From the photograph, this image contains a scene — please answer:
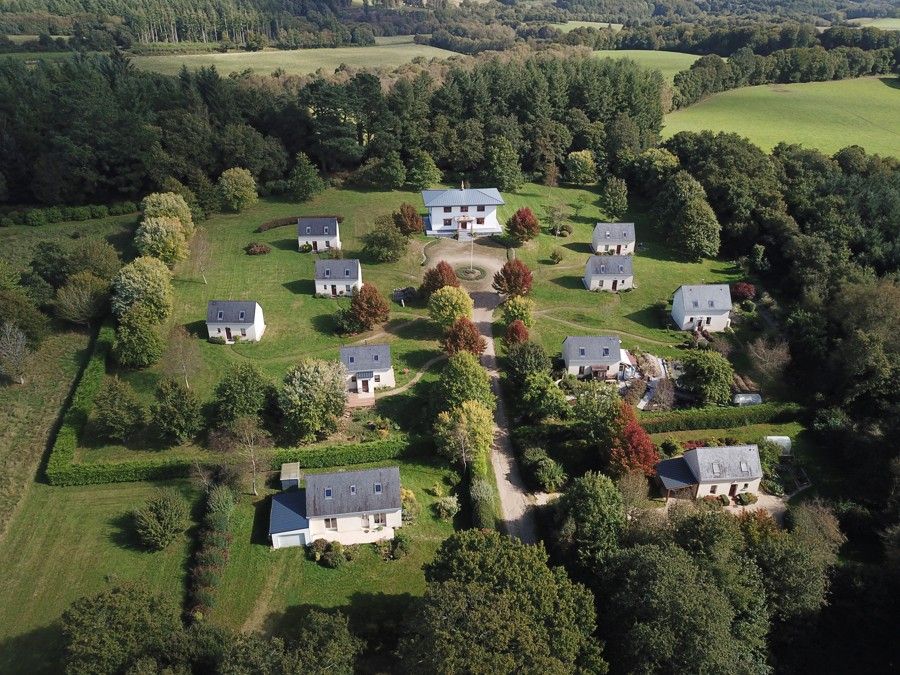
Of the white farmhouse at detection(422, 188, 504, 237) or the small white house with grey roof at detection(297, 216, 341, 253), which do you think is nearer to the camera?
the small white house with grey roof at detection(297, 216, 341, 253)

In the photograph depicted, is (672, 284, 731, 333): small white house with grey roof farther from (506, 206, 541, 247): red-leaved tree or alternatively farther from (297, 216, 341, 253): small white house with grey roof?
(297, 216, 341, 253): small white house with grey roof

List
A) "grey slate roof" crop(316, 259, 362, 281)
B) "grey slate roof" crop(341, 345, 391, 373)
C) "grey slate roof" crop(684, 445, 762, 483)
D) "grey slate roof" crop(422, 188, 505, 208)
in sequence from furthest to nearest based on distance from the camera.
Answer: "grey slate roof" crop(422, 188, 505, 208), "grey slate roof" crop(316, 259, 362, 281), "grey slate roof" crop(341, 345, 391, 373), "grey slate roof" crop(684, 445, 762, 483)

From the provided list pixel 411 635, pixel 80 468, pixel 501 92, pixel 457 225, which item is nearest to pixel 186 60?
pixel 501 92

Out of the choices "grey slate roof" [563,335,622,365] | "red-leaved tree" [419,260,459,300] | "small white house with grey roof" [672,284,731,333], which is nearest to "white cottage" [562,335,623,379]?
"grey slate roof" [563,335,622,365]

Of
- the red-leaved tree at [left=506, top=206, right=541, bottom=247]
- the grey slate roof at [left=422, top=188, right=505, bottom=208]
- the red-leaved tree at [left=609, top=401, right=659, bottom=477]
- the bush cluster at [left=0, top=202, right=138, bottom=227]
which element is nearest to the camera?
the red-leaved tree at [left=609, top=401, right=659, bottom=477]

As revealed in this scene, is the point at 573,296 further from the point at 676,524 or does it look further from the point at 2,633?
the point at 2,633

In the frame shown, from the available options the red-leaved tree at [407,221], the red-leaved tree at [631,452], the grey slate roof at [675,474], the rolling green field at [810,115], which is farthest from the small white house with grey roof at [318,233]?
the rolling green field at [810,115]

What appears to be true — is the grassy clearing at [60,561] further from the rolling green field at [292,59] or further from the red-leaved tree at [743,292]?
the rolling green field at [292,59]

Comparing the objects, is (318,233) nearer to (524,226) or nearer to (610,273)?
(524,226)
